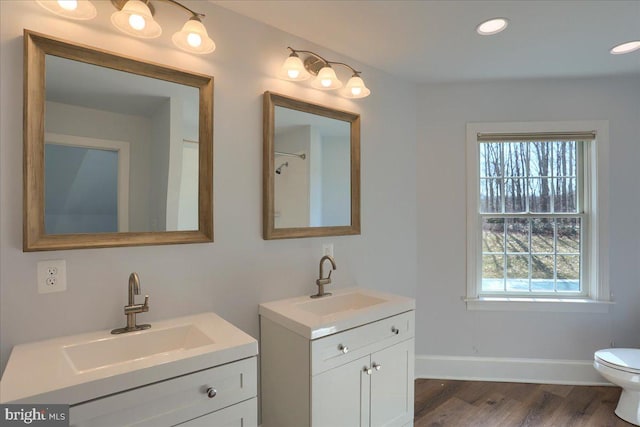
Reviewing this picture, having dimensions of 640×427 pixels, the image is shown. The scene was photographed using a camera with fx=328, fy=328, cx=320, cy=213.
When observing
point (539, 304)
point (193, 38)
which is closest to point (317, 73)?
point (193, 38)

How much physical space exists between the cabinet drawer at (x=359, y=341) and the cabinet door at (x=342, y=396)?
4 centimetres

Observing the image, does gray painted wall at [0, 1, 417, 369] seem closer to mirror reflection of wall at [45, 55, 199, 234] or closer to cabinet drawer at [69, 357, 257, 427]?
mirror reflection of wall at [45, 55, 199, 234]

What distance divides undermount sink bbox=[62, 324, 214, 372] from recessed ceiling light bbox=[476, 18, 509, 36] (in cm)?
213

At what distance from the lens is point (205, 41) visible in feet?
4.83

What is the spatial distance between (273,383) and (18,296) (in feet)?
3.75

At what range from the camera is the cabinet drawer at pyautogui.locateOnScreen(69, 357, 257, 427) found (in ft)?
3.21

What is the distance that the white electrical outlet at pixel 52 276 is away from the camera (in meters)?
1.26

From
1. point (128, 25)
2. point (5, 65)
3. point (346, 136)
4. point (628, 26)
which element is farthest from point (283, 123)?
point (628, 26)

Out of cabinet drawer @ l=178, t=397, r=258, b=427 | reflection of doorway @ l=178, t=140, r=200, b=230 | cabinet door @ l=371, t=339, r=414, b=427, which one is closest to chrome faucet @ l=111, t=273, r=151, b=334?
reflection of doorway @ l=178, t=140, r=200, b=230

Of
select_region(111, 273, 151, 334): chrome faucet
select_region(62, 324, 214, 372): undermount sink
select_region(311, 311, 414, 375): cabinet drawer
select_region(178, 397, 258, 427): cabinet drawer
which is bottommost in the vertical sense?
select_region(178, 397, 258, 427): cabinet drawer

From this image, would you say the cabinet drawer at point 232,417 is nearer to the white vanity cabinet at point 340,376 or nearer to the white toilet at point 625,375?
the white vanity cabinet at point 340,376

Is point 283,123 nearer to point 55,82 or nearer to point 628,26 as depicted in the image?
point 55,82

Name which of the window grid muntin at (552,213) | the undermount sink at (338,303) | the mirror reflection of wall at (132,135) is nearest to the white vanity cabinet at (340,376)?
the undermount sink at (338,303)

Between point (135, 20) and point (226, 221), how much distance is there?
0.94m
